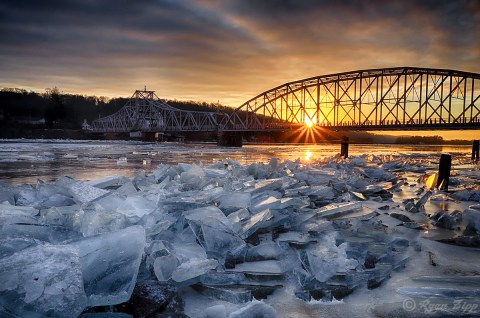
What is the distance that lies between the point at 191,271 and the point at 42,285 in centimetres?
76

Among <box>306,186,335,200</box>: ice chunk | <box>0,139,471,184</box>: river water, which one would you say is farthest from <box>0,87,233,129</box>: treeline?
<box>306,186,335,200</box>: ice chunk

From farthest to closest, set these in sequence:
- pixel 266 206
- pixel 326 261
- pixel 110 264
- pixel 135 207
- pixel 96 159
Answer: pixel 96 159 → pixel 266 206 → pixel 135 207 → pixel 326 261 → pixel 110 264

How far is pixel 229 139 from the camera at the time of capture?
6056cm

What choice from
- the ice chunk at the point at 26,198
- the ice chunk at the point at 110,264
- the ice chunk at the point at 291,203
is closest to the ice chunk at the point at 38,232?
the ice chunk at the point at 110,264

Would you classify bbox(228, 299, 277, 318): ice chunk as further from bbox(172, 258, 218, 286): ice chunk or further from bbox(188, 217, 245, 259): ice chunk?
bbox(188, 217, 245, 259): ice chunk

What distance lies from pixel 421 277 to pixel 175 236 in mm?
1807

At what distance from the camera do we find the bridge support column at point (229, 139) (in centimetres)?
5972

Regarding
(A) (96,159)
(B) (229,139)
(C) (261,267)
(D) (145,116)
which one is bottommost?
(A) (96,159)

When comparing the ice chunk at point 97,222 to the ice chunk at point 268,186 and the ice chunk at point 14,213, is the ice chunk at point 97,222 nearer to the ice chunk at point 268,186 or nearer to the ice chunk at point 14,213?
the ice chunk at point 14,213

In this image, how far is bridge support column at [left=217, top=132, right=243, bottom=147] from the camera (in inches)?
2351

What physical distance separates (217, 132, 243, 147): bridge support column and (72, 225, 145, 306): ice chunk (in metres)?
57.5

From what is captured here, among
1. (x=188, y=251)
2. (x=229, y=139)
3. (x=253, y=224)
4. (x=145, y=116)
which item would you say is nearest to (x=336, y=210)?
(x=253, y=224)

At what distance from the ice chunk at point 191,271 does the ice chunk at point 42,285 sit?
1.80ft

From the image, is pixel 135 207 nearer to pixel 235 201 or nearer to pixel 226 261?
pixel 235 201
